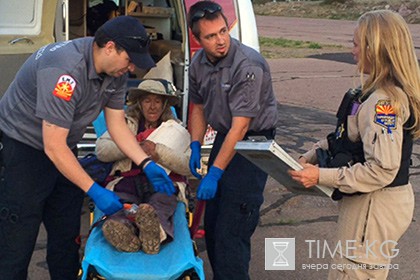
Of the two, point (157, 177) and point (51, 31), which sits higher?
point (51, 31)

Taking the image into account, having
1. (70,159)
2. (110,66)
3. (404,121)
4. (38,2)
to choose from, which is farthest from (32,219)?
(38,2)

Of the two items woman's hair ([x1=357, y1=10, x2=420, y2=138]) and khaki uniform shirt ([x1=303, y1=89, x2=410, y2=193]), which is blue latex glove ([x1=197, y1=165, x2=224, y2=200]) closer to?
khaki uniform shirt ([x1=303, y1=89, x2=410, y2=193])

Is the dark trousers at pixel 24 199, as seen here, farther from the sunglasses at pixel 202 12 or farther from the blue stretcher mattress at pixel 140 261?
the sunglasses at pixel 202 12

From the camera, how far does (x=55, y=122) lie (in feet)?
9.64

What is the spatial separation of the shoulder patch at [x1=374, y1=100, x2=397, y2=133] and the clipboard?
40 centimetres

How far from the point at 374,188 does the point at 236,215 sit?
3.16 ft

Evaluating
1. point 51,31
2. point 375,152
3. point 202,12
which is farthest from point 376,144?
point 51,31

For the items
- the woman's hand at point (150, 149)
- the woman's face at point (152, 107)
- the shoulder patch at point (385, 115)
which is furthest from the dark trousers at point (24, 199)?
the shoulder patch at point (385, 115)

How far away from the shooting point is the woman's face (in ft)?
14.1

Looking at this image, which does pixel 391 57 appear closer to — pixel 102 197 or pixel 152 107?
pixel 102 197

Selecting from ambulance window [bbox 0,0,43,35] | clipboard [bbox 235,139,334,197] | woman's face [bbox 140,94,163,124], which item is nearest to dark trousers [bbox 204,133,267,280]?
clipboard [bbox 235,139,334,197]

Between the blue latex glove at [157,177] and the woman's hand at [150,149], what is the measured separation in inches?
20.7

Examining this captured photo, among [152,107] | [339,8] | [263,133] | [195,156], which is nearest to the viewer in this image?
[263,133]

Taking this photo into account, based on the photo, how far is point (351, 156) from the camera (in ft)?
9.01
